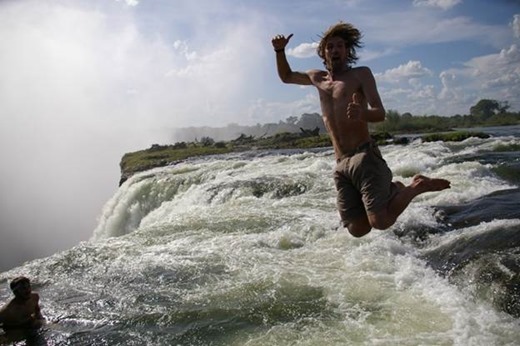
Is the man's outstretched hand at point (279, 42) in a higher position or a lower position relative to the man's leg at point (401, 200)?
higher

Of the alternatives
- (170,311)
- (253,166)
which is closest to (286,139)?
(253,166)

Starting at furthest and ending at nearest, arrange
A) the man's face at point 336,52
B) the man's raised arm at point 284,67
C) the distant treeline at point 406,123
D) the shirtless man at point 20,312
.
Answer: the distant treeline at point 406,123
the shirtless man at point 20,312
the man's raised arm at point 284,67
the man's face at point 336,52

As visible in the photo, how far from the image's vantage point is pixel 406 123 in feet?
194

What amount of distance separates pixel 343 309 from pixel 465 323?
62.1 inches

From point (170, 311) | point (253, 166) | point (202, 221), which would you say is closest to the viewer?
point (170, 311)

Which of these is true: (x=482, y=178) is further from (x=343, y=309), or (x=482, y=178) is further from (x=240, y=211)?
(x=343, y=309)

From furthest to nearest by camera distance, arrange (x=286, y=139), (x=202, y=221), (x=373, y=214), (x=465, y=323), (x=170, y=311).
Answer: (x=286, y=139), (x=202, y=221), (x=170, y=311), (x=465, y=323), (x=373, y=214)

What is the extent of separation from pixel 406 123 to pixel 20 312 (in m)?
57.2

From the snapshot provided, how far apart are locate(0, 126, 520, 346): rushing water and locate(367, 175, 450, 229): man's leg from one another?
1985 millimetres

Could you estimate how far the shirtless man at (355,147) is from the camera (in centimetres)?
426

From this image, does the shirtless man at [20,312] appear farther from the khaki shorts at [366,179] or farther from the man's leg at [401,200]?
the man's leg at [401,200]

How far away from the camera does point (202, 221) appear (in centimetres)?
1272

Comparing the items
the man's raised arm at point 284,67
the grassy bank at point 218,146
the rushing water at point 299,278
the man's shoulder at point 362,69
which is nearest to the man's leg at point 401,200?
the man's shoulder at point 362,69

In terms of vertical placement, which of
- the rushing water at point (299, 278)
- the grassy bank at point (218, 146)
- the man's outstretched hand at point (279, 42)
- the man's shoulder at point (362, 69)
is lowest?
the rushing water at point (299, 278)
